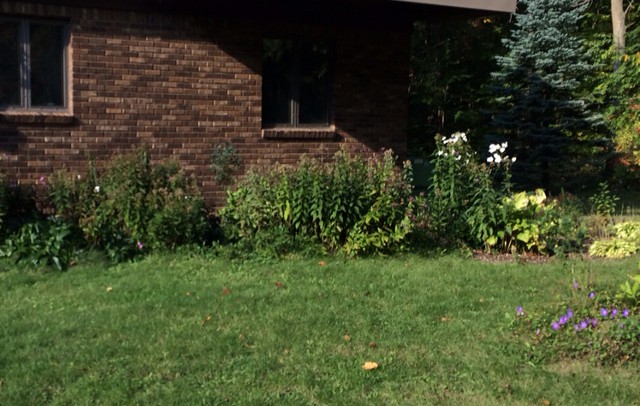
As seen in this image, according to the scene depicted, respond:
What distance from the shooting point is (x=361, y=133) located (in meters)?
11.1

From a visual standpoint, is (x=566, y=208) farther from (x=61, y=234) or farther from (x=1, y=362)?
Result: (x=1, y=362)

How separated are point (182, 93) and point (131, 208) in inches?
101

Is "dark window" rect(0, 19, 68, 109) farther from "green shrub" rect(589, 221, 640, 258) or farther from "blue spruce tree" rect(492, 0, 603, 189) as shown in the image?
"blue spruce tree" rect(492, 0, 603, 189)

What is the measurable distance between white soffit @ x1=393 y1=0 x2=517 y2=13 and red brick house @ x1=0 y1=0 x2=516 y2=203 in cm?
2

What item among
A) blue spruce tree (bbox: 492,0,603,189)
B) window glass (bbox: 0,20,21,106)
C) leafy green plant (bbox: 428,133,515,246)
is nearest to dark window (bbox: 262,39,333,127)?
leafy green plant (bbox: 428,133,515,246)

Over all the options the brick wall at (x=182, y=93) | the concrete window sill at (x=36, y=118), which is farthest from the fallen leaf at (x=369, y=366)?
the concrete window sill at (x=36, y=118)

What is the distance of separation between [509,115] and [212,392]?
42.9ft

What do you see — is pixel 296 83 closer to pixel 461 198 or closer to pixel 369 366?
pixel 461 198

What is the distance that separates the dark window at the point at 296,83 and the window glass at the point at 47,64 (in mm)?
2896

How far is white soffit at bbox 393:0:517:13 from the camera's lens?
8602mm

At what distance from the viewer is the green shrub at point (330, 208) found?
7672 mm

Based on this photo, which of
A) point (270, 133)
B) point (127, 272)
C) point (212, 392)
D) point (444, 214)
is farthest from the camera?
point (270, 133)

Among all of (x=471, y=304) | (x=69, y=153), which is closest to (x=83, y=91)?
(x=69, y=153)

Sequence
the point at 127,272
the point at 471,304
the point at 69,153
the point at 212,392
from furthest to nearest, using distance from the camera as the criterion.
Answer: the point at 69,153, the point at 127,272, the point at 471,304, the point at 212,392
